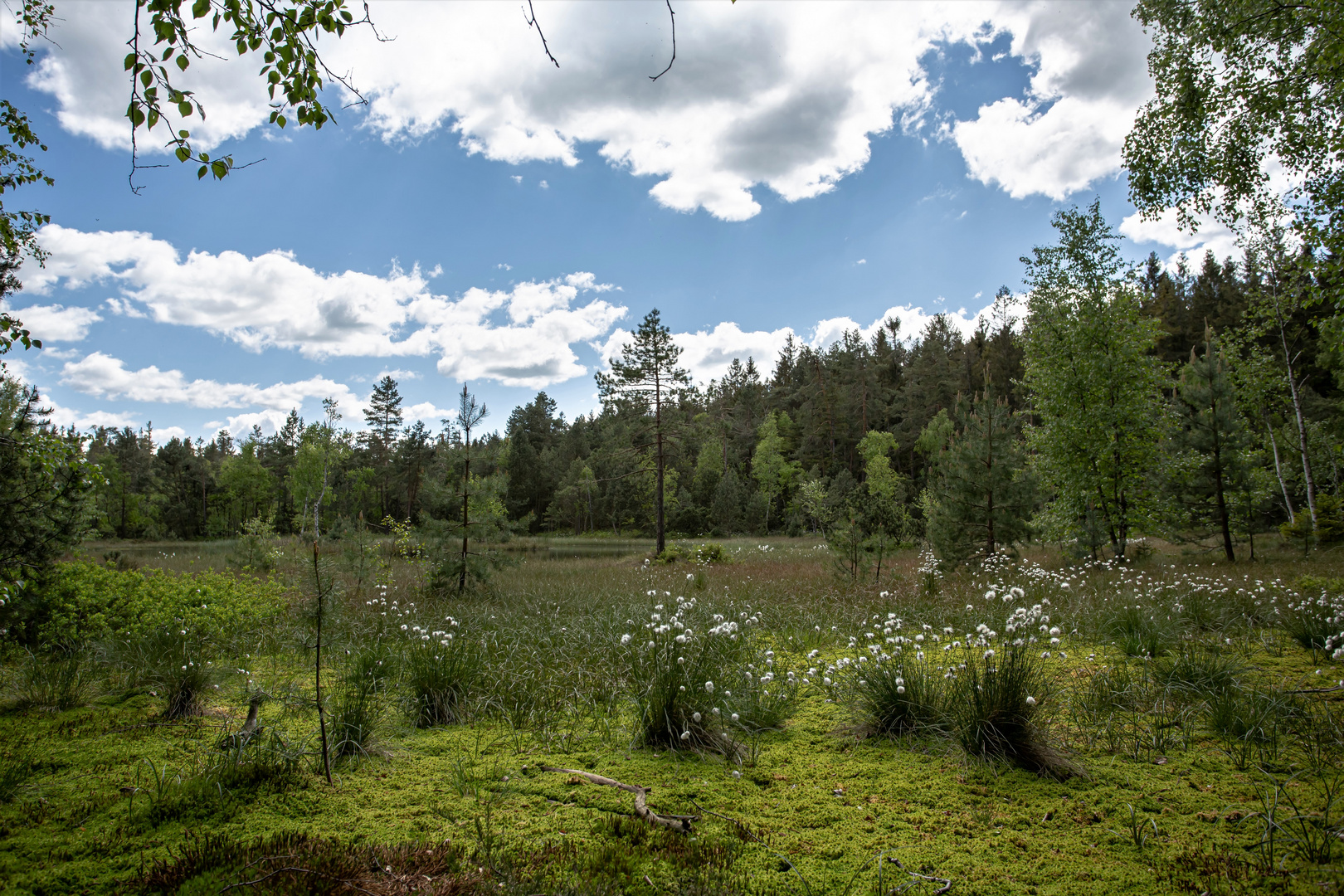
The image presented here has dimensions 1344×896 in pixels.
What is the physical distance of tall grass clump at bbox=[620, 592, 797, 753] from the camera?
3.59m

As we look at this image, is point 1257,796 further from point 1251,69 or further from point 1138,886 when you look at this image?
point 1251,69

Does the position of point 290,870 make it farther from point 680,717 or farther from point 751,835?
point 680,717

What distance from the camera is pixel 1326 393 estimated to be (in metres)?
28.1

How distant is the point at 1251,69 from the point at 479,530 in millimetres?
13575

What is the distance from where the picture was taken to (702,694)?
3768mm

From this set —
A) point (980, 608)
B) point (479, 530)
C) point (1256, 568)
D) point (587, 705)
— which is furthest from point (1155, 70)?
point (479, 530)

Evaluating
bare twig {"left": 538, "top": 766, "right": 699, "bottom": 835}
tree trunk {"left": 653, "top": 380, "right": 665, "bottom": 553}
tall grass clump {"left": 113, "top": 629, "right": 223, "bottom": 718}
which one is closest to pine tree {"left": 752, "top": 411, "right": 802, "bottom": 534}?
tree trunk {"left": 653, "top": 380, "right": 665, "bottom": 553}

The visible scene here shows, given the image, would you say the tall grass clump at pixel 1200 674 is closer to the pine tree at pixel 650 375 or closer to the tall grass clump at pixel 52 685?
the tall grass clump at pixel 52 685

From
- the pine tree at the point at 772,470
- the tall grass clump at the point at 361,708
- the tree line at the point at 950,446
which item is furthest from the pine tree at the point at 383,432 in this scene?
the tall grass clump at the point at 361,708

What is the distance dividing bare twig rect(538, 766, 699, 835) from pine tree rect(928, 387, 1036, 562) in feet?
40.4

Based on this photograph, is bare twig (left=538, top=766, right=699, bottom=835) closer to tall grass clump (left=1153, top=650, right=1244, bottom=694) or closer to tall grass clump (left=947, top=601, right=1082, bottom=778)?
tall grass clump (left=947, top=601, right=1082, bottom=778)

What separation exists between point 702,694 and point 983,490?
12.0 m

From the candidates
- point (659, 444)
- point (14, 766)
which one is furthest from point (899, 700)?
point (659, 444)

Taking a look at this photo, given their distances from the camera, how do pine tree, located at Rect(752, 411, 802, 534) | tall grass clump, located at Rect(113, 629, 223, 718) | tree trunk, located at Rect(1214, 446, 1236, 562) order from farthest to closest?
pine tree, located at Rect(752, 411, 802, 534)
tree trunk, located at Rect(1214, 446, 1236, 562)
tall grass clump, located at Rect(113, 629, 223, 718)
